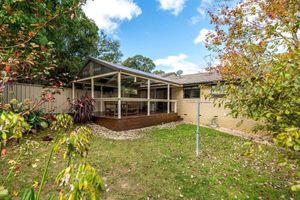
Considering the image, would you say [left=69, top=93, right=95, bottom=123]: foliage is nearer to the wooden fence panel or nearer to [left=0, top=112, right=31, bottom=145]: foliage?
the wooden fence panel

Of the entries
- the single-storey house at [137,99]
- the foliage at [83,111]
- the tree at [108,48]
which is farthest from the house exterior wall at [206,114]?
the tree at [108,48]

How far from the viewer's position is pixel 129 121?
9297 mm

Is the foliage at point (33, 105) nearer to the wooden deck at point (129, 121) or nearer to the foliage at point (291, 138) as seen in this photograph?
the foliage at point (291, 138)

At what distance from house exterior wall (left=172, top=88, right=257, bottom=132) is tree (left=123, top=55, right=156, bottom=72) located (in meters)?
24.7

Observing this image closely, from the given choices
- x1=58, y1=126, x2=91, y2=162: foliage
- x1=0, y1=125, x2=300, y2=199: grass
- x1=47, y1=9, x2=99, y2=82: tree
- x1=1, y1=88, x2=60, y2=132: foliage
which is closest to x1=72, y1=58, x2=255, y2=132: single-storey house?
x1=47, y1=9, x2=99, y2=82: tree

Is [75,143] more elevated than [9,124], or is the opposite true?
[9,124]

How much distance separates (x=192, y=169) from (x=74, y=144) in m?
3.93

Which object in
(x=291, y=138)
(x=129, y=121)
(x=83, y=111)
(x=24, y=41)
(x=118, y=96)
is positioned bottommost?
(x=129, y=121)

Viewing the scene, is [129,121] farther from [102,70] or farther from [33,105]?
[33,105]

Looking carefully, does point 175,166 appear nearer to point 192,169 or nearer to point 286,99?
point 192,169

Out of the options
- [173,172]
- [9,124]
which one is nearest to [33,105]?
[9,124]

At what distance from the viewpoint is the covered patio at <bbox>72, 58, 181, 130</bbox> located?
8.98 metres

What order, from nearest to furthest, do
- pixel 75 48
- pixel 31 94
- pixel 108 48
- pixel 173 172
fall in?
pixel 173 172, pixel 31 94, pixel 75 48, pixel 108 48

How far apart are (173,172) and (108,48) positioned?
1912 centimetres
